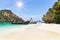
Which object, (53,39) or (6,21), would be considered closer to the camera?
(53,39)

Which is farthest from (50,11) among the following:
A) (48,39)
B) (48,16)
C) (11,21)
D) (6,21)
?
(48,39)

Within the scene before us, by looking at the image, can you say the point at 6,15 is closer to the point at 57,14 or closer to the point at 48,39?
the point at 57,14

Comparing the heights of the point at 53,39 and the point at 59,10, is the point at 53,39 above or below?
below

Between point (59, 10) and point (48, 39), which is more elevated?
point (59, 10)

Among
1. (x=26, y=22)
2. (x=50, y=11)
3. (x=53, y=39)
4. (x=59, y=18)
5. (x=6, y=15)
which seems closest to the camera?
(x=53, y=39)

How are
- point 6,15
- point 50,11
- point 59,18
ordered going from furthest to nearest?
point 6,15, point 50,11, point 59,18

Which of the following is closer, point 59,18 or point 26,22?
point 59,18

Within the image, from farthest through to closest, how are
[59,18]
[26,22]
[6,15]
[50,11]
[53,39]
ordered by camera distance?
[6,15] → [26,22] → [50,11] → [59,18] → [53,39]

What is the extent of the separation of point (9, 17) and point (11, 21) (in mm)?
1130

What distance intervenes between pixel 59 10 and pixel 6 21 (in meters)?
17.4

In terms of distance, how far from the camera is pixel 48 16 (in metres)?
25.6

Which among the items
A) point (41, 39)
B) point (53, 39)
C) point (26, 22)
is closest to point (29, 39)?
point (41, 39)

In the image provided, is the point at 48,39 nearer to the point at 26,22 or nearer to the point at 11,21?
the point at 26,22

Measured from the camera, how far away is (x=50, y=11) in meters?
24.3
